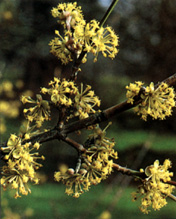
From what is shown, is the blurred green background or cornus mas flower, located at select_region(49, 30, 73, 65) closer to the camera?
cornus mas flower, located at select_region(49, 30, 73, 65)

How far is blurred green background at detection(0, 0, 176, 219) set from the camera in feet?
13.4

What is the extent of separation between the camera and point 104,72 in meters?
6.18

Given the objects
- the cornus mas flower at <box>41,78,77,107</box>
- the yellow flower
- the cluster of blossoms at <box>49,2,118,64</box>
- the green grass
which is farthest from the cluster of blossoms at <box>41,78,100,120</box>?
the green grass

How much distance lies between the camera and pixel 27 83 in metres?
5.38

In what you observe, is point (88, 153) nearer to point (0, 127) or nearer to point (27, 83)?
point (0, 127)

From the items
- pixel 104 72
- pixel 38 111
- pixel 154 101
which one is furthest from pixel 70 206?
pixel 154 101

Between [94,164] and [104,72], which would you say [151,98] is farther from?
[104,72]

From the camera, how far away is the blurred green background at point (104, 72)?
4074mm

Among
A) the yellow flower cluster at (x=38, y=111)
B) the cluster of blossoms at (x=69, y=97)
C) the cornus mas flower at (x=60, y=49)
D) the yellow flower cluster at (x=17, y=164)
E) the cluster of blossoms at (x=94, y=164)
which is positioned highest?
the cornus mas flower at (x=60, y=49)

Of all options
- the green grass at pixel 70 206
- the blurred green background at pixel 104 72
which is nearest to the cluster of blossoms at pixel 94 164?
the blurred green background at pixel 104 72

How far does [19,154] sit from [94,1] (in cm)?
435

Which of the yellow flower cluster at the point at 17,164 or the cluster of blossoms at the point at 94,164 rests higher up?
the cluster of blossoms at the point at 94,164

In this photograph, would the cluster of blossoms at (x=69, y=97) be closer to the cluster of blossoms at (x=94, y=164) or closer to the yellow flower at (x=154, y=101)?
the cluster of blossoms at (x=94, y=164)

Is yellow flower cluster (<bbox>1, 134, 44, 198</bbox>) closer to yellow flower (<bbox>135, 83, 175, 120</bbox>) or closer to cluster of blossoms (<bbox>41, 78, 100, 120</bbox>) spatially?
cluster of blossoms (<bbox>41, 78, 100, 120</bbox>)
